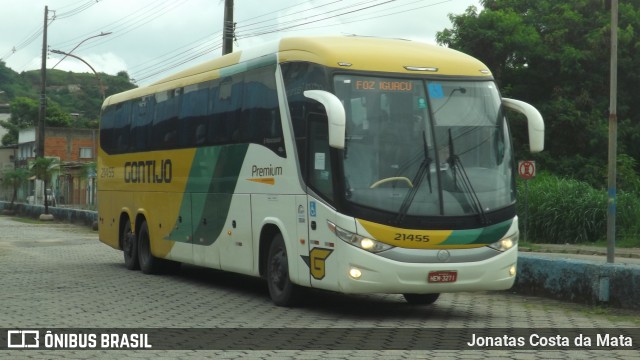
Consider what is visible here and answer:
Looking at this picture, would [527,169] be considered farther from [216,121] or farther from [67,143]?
[67,143]

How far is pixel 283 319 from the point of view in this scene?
1224cm

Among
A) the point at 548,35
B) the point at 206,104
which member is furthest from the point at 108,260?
the point at 548,35

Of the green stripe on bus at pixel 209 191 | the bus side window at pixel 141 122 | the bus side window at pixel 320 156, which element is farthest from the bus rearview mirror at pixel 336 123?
the bus side window at pixel 141 122

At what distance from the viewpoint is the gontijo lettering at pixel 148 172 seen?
18328 mm

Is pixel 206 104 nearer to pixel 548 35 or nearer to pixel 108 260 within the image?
pixel 108 260

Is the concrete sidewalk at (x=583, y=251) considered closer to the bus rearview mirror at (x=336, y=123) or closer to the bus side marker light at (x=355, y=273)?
the bus side marker light at (x=355, y=273)

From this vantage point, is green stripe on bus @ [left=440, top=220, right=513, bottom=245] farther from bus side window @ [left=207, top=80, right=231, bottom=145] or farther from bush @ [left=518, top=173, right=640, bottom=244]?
bush @ [left=518, top=173, right=640, bottom=244]

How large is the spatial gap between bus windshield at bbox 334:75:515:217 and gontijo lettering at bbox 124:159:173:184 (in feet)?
21.8

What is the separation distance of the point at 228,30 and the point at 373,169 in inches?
717

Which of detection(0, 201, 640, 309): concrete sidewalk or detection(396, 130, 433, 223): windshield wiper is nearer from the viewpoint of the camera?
detection(396, 130, 433, 223): windshield wiper

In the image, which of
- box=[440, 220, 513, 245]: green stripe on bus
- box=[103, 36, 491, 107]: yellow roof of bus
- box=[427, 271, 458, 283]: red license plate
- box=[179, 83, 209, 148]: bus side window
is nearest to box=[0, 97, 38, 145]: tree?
box=[179, 83, 209, 148]: bus side window

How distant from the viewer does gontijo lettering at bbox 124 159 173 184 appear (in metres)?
18.3

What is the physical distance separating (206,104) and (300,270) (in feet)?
14.9

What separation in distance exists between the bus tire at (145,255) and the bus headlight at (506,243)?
8592 millimetres
